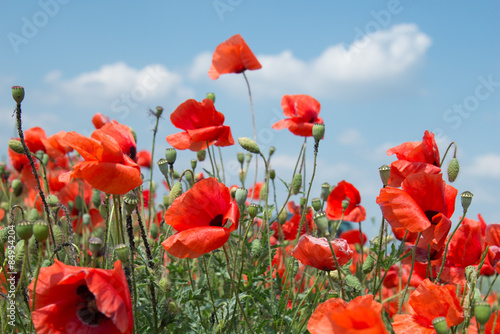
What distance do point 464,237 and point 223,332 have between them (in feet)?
3.39

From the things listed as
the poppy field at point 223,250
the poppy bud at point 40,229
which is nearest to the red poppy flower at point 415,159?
the poppy field at point 223,250

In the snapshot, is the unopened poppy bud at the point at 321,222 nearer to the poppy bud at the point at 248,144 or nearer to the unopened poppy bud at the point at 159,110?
the poppy bud at the point at 248,144

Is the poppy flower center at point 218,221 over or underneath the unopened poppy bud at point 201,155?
underneath

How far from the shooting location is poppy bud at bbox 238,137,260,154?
6.77 ft

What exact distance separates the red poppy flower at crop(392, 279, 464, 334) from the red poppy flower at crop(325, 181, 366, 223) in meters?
1.20

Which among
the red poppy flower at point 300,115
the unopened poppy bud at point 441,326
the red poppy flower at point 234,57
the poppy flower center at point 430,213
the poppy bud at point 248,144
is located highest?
the red poppy flower at point 234,57

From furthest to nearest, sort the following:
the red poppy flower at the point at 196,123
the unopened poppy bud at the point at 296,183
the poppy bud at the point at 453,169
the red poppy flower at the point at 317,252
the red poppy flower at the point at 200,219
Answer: the unopened poppy bud at the point at 296,183
the red poppy flower at the point at 196,123
the poppy bud at the point at 453,169
the red poppy flower at the point at 317,252
the red poppy flower at the point at 200,219

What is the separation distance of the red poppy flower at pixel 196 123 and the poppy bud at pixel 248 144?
0.12 m

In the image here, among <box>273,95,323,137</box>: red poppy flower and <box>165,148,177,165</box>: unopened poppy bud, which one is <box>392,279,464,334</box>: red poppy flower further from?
<box>273,95,323,137</box>: red poppy flower

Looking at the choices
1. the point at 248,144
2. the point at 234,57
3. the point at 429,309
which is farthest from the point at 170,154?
the point at 429,309

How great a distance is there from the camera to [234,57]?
8.79 ft

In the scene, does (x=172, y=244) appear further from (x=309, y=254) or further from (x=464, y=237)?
(x=464, y=237)

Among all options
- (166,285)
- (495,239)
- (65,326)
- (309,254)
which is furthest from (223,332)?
(495,239)

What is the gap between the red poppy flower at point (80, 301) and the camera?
1.18 metres
